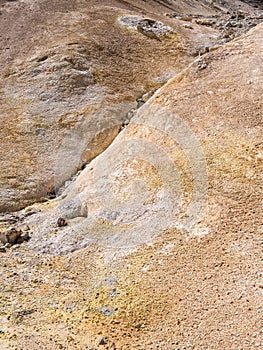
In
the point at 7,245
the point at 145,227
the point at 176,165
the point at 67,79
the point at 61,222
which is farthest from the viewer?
the point at 67,79

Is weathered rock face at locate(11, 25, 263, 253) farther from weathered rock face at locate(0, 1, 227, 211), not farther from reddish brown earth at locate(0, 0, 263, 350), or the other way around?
weathered rock face at locate(0, 1, 227, 211)

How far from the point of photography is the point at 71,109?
41094 millimetres

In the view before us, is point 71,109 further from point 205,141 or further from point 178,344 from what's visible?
point 178,344

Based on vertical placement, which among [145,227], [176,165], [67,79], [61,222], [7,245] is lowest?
[7,245]

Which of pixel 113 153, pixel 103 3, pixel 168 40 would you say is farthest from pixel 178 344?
pixel 103 3

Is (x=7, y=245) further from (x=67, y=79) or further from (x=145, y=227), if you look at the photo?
(x=67, y=79)

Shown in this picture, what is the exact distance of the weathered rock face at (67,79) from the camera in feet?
117

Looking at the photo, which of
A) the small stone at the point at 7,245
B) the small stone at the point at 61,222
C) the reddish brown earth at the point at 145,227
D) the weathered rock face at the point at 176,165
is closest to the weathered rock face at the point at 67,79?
the reddish brown earth at the point at 145,227

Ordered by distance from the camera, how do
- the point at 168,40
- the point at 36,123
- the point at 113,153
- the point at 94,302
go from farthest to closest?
1. the point at 168,40
2. the point at 36,123
3. the point at 113,153
4. the point at 94,302

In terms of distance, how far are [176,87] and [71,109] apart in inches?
498

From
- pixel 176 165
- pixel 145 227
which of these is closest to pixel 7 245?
pixel 145 227

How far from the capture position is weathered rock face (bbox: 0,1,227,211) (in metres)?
35.8

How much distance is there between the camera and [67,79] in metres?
44.0

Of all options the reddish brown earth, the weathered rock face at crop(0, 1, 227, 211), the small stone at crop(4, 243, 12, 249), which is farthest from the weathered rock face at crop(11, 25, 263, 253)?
the weathered rock face at crop(0, 1, 227, 211)
